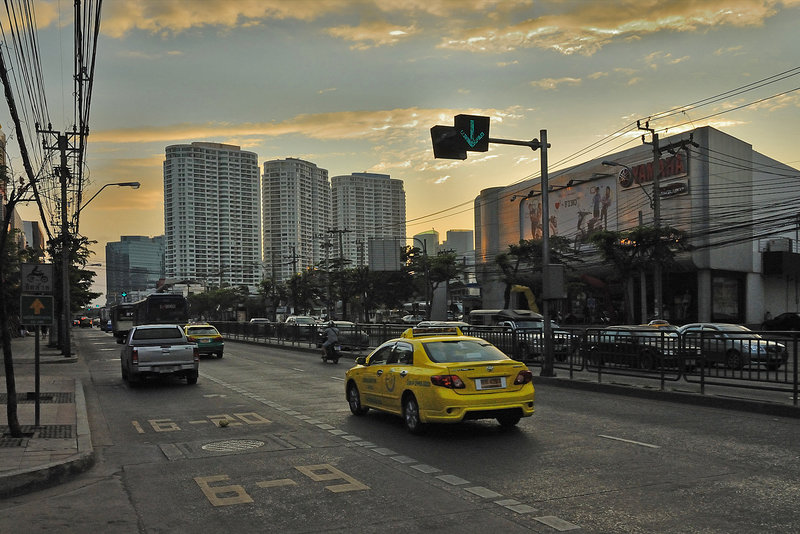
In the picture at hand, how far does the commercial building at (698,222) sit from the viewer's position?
1992 inches

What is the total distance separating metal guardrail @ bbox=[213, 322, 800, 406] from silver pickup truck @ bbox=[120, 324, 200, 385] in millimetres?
8786

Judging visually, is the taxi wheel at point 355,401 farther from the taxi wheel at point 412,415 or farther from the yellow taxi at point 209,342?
the yellow taxi at point 209,342

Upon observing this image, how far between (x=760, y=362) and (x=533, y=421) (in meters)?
4.45

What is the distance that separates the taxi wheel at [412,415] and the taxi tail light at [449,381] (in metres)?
0.61

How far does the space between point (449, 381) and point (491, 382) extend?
25.9 inches

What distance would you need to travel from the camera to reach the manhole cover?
10.0 metres

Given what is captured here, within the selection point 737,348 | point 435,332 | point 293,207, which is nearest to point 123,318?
point 435,332

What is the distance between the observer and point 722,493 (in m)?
6.98

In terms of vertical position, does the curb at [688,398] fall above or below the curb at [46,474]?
below

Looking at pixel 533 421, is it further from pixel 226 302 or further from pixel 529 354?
pixel 226 302

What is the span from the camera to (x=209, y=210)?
115250 millimetres

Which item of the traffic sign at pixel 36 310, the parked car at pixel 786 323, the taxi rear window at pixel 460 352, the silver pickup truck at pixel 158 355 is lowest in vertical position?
the parked car at pixel 786 323

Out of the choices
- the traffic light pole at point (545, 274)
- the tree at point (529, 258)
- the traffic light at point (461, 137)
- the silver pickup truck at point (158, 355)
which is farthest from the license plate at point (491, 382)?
the tree at point (529, 258)

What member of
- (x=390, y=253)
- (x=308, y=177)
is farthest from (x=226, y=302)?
(x=390, y=253)
